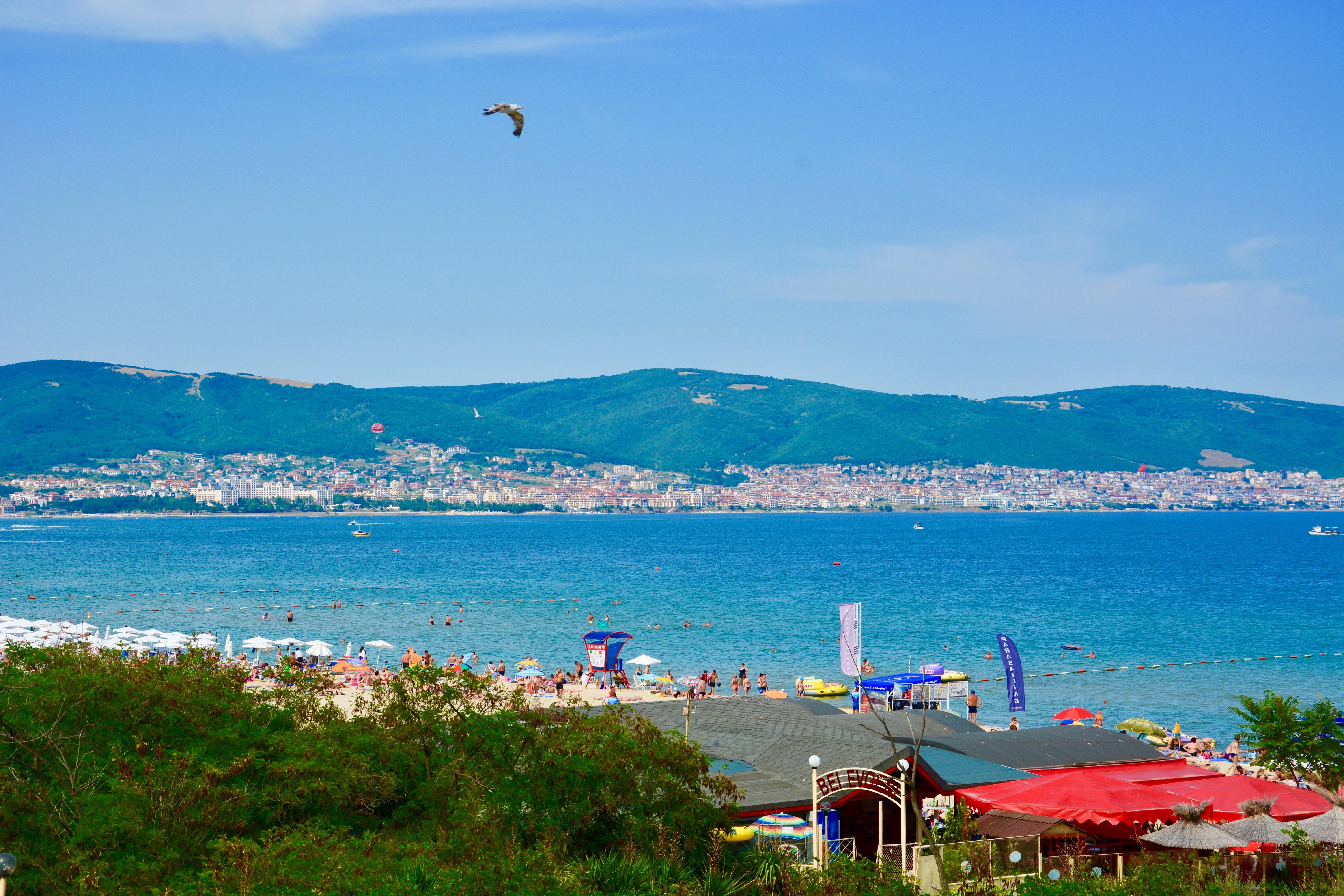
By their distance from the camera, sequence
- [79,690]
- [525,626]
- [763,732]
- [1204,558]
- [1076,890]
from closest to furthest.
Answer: [1076,890]
[79,690]
[763,732]
[525,626]
[1204,558]

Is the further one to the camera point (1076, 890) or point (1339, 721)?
point (1339, 721)

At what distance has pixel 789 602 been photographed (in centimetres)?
7150

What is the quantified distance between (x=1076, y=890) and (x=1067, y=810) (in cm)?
497

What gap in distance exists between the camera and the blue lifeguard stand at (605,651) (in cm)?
3759

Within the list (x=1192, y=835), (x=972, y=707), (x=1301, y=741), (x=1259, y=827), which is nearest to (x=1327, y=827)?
(x=1259, y=827)

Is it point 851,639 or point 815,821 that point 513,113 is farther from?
point 851,639

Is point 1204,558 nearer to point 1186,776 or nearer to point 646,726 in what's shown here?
point 1186,776

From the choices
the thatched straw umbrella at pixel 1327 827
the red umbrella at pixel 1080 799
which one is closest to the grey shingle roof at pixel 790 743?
the red umbrella at pixel 1080 799

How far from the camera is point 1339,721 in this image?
66.7 ft

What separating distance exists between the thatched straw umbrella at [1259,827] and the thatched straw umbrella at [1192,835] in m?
0.14

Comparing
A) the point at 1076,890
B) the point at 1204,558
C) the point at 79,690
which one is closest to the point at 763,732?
the point at 1076,890

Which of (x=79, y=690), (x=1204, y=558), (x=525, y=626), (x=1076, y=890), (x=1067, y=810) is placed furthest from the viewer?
(x=1204, y=558)

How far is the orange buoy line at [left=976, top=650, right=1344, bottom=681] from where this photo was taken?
141 ft

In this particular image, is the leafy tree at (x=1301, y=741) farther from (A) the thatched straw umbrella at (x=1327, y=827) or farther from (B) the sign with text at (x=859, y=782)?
(B) the sign with text at (x=859, y=782)
